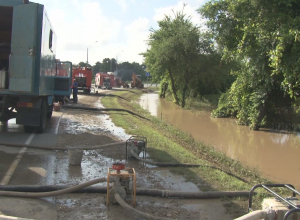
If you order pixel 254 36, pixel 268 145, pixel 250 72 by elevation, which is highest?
pixel 254 36

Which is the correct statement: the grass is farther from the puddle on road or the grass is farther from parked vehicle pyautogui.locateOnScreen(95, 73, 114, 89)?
parked vehicle pyautogui.locateOnScreen(95, 73, 114, 89)

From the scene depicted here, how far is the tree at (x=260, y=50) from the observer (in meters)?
10.6

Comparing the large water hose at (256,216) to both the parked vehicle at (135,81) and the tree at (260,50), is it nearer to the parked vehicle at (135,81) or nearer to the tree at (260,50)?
the tree at (260,50)

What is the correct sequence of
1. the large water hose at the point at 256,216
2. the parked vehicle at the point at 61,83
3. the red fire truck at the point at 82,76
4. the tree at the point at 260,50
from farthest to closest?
the red fire truck at the point at 82,76 → the parked vehicle at the point at 61,83 → the tree at the point at 260,50 → the large water hose at the point at 256,216

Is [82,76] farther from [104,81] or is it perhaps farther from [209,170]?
[209,170]

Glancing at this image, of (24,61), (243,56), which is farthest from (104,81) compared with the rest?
(24,61)

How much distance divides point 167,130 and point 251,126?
5.99 metres

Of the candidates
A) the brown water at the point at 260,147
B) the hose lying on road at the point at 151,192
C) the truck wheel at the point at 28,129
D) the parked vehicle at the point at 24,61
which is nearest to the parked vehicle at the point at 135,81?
the brown water at the point at 260,147

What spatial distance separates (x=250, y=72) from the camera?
16.3 metres

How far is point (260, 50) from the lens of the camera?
45.1ft

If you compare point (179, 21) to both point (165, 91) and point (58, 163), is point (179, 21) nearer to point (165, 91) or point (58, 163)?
point (165, 91)

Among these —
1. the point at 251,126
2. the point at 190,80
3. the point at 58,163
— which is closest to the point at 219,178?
the point at 58,163

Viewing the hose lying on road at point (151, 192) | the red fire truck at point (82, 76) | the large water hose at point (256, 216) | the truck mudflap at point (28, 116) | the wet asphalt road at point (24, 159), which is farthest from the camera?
the red fire truck at point (82, 76)

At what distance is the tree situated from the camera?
1059 centimetres
